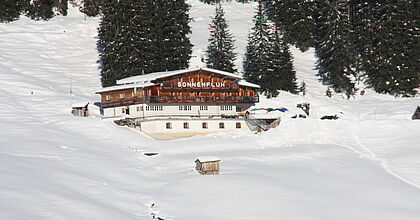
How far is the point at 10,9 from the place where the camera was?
3991 inches

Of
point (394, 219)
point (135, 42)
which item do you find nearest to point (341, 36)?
point (135, 42)

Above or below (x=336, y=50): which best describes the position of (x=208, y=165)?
below

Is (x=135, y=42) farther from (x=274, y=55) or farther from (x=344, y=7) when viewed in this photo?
(x=344, y=7)

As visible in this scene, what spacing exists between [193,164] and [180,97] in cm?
1874

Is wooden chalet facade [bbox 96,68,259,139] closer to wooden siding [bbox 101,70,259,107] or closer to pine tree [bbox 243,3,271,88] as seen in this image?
wooden siding [bbox 101,70,259,107]

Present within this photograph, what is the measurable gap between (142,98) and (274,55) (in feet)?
77.3

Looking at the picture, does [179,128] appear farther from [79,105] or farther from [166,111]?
[79,105]

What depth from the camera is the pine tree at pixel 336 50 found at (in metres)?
83.6

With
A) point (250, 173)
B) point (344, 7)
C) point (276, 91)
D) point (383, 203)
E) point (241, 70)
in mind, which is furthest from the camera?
point (344, 7)

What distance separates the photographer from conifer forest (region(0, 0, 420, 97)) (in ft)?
255

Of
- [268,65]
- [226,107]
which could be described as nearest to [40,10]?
[268,65]

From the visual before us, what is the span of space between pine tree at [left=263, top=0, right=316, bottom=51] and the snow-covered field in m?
13.3

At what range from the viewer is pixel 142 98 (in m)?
63.2

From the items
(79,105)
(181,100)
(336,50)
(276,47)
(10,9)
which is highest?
(10,9)
